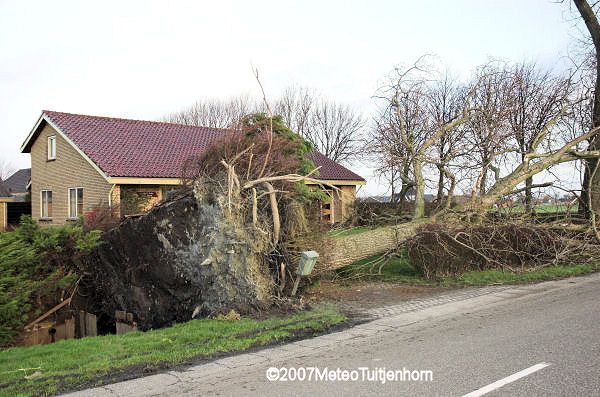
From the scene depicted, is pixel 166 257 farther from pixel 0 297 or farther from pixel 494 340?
pixel 494 340

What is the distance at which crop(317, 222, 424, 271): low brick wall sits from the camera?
11805 mm

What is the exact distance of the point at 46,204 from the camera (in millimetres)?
25281

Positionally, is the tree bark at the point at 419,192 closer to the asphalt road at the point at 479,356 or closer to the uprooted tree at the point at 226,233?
the uprooted tree at the point at 226,233

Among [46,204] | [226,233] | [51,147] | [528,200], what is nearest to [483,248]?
[528,200]

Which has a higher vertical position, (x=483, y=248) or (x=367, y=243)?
(x=367, y=243)

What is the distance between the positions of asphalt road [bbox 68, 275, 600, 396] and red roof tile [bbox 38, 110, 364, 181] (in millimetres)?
13874

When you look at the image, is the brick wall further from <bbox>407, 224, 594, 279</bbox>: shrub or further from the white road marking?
the white road marking

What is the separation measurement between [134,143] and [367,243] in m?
14.7

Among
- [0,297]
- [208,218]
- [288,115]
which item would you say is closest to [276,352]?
[208,218]

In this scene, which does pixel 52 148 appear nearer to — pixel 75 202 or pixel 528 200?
pixel 75 202

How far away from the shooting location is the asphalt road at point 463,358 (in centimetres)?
489

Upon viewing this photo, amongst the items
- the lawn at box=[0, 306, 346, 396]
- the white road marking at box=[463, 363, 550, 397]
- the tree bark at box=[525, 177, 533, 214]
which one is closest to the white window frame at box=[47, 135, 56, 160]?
the lawn at box=[0, 306, 346, 396]

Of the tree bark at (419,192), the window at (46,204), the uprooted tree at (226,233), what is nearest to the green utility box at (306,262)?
the uprooted tree at (226,233)

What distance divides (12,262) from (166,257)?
2.59 meters
